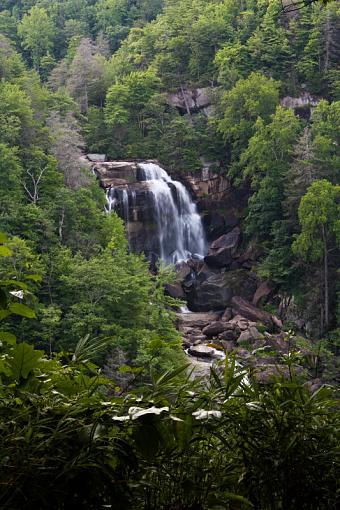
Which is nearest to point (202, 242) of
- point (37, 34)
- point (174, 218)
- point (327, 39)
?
point (174, 218)

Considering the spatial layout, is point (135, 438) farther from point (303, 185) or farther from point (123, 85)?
point (123, 85)

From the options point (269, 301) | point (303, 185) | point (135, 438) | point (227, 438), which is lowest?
point (269, 301)

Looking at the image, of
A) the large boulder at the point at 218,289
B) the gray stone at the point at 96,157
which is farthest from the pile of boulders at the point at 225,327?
the gray stone at the point at 96,157

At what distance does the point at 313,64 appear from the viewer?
112 ft

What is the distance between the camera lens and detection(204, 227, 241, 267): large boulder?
28.6 meters

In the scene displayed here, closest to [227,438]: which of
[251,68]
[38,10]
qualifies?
[251,68]

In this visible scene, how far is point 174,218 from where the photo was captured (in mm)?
28766

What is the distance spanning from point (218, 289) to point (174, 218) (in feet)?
15.0

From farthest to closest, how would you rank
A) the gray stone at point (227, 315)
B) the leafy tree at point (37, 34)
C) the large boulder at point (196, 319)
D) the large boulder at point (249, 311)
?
the leafy tree at point (37, 34) → the gray stone at point (227, 315) → the large boulder at point (249, 311) → the large boulder at point (196, 319)

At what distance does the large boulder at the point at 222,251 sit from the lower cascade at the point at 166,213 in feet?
2.31

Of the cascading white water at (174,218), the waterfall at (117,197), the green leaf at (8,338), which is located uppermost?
the green leaf at (8,338)

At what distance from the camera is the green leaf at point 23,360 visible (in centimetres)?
126

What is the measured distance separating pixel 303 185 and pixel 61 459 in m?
26.4

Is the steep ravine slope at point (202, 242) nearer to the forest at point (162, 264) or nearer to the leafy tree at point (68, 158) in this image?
the forest at point (162, 264)
